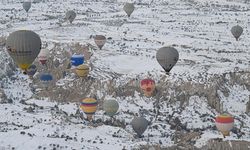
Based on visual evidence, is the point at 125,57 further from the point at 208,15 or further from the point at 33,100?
the point at 208,15

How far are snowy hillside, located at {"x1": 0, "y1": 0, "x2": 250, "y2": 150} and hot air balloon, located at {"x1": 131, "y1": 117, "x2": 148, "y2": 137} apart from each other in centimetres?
53

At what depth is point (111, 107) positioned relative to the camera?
4075cm

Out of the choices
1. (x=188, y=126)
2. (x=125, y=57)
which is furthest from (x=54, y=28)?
(x=188, y=126)

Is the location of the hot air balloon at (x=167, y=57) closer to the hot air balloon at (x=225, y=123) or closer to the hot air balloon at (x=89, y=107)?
the hot air balloon at (x=89, y=107)

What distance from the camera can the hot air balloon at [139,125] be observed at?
3797 centimetres

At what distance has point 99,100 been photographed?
4431cm

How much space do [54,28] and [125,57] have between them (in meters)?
17.0

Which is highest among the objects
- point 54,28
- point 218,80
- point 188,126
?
point 54,28

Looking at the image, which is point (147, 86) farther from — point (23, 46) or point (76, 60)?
point (23, 46)

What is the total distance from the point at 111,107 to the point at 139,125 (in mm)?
3642

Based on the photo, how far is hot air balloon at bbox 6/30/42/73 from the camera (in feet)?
120

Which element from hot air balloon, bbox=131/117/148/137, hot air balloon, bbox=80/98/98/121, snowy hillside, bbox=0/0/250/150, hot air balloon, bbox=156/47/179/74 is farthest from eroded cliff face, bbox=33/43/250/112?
hot air balloon, bbox=131/117/148/137

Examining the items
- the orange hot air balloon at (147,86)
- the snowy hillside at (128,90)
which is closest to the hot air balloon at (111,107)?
the snowy hillside at (128,90)

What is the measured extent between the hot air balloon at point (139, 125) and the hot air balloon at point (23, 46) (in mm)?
9000
